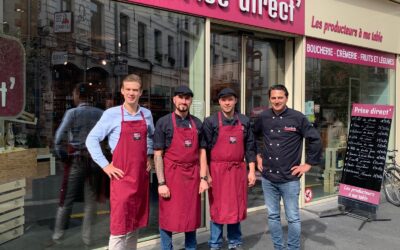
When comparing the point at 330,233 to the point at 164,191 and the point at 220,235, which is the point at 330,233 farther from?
the point at 164,191

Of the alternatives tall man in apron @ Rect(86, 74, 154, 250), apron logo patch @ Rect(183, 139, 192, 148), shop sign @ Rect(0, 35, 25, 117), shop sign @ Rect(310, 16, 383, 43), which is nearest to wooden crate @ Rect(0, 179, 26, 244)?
shop sign @ Rect(0, 35, 25, 117)

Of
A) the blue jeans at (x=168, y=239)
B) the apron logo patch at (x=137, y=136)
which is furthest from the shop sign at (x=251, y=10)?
the blue jeans at (x=168, y=239)

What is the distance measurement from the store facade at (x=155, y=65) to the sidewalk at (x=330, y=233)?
55cm

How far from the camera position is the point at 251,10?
611 cm

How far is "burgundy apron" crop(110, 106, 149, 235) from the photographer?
3.75 m

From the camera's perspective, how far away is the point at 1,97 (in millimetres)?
4215

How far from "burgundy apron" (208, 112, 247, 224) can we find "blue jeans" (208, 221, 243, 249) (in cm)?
14

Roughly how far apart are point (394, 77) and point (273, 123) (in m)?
5.80

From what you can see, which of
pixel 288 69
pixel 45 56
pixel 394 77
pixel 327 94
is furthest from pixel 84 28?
pixel 394 77

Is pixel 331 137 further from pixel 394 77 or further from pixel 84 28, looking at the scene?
pixel 84 28

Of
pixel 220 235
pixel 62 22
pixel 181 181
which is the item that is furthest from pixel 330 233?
pixel 62 22

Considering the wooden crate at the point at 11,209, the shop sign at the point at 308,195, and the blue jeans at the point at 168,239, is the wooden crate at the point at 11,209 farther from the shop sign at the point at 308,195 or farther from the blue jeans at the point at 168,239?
the shop sign at the point at 308,195

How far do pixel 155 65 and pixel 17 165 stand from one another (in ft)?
6.76

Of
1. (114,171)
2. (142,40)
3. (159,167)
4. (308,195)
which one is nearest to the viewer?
(114,171)
